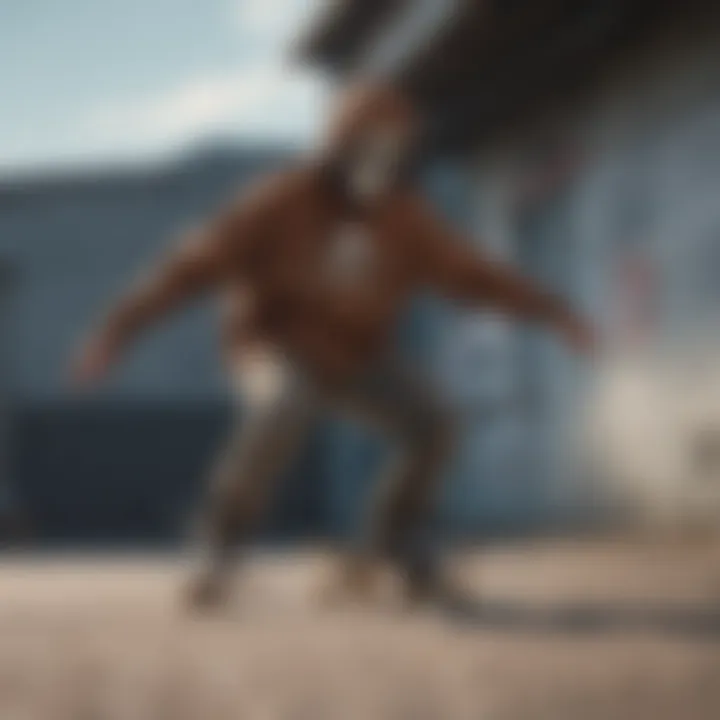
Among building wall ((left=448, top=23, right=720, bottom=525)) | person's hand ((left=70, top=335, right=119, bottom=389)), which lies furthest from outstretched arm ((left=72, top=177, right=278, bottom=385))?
building wall ((left=448, top=23, right=720, bottom=525))

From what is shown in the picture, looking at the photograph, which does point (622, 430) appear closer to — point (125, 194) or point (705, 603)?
point (705, 603)

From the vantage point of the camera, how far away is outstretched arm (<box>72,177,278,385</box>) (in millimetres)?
587

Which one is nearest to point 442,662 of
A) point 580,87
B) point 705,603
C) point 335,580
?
point 335,580

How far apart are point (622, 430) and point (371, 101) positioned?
7.6 inches

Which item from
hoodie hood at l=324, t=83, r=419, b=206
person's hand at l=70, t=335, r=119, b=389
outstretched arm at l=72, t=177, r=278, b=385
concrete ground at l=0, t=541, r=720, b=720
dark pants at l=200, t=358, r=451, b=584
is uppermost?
hoodie hood at l=324, t=83, r=419, b=206

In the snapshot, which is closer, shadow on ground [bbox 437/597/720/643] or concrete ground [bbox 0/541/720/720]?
concrete ground [bbox 0/541/720/720]

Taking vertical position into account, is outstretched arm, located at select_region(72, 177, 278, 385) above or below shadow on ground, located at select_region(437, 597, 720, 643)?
above

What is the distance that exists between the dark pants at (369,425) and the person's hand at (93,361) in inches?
2.5

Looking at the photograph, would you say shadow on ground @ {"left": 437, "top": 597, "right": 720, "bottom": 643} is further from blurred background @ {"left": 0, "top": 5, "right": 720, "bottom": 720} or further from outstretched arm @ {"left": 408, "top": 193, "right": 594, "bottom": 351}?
outstretched arm @ {"left": 408, "top": 193, "right": 594, "bottom": 351}

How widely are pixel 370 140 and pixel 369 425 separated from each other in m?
0.14

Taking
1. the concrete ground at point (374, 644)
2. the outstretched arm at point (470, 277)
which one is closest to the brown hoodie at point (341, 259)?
the outstretched arm at point (470, 277)

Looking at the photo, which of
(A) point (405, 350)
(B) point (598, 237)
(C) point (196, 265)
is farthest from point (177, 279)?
(B) point (598, 237)

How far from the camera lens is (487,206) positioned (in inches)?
25.4

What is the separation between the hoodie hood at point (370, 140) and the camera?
617mm
